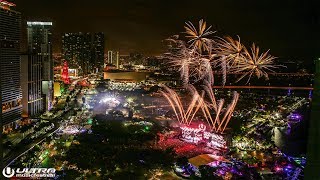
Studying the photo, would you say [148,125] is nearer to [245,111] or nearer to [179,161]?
[179,161]

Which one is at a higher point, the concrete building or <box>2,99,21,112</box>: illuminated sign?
the concrete building

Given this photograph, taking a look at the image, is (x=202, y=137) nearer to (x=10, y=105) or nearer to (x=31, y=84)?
(x=10, y=105)

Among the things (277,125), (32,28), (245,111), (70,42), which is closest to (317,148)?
(277,125)

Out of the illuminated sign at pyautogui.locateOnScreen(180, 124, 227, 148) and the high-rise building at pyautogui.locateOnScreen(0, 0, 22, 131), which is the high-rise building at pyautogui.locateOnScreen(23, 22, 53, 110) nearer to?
the high-rise building at pyautogui.locateOnScreen(0, 0, 22, 131)

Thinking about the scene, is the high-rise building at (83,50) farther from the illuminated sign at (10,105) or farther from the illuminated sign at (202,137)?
the illuminated sign at (202,137)

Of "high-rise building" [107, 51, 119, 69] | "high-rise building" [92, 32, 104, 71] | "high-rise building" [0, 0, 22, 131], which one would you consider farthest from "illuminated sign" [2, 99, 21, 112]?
"high-rise building" [107, 51, 119, 69]

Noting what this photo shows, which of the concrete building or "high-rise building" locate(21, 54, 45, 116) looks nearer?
"high-rise building" locate(21, 54, 45, 116)

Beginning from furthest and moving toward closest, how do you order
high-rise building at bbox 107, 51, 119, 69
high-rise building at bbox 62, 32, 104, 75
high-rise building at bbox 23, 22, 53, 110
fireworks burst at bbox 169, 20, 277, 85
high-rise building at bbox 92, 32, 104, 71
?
high-rise building at bbox 107, 51, 119, 69 < high-rise building at bbox 92, 32, 104, 71 < high-rise building at bbox 62, 32, 104, 75 < high-rise building at bbox 23, 22, 53, 110 < fireworks burst at bbox 169, 20, 277, 85
